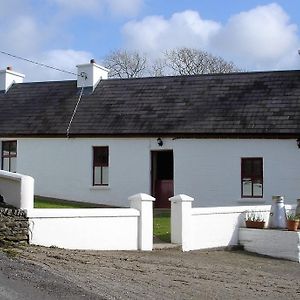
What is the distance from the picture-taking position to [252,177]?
2234 centimetres

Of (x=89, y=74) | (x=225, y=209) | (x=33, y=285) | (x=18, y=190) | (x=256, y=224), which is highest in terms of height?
(x=89, y=74)

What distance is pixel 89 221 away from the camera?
507 inches

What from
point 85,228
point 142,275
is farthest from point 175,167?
point 142,275

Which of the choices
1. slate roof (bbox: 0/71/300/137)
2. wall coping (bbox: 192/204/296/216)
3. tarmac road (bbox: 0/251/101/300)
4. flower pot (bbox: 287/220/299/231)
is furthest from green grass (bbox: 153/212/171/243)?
tarmac road (bbox: 0/251/101/300)

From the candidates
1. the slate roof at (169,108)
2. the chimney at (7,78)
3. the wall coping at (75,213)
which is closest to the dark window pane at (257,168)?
the slate roof at (169,108)

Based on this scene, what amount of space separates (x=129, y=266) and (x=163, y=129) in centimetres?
1239

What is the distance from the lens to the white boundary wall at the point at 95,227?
1223 centimetres

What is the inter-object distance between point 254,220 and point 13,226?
23.4 ft

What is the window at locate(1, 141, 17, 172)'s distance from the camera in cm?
2616

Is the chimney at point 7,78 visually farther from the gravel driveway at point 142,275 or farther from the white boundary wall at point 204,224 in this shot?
the gravel driveway at point 142,275

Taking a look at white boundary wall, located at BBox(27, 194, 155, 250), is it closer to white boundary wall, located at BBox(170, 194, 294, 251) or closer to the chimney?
white boundary wall, located at BBox(170, 194, 294, 251)

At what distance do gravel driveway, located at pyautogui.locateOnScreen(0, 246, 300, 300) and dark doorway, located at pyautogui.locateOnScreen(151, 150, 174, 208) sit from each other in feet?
32.4

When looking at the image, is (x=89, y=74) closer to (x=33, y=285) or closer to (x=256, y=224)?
(x=256, y=224)

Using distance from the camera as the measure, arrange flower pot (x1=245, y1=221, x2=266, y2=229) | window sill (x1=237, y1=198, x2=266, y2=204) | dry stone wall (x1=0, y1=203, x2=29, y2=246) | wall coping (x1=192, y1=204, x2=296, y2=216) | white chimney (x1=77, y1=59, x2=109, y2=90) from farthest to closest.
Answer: white chimney (x1=77, y1=59, x2=109, y2=90)
window sill (x1=237, y1=198, x2=266, y2=204)
flower pot (x1=245, y1=221, x2=266, y2=229)
wall coping (x1=192, y1=204, x2=296, y2=216)
dry stone wall (x1=0, y1=203, x2=29, y2=246)
